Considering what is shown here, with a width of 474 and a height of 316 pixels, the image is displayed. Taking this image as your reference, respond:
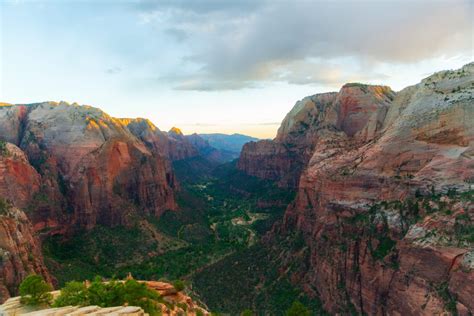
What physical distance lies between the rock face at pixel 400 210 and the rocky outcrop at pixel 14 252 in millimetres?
47449

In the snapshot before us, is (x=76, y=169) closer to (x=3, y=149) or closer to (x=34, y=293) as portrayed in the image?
(x=3, y=149)

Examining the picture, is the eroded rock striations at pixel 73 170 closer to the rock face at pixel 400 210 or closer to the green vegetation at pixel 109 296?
the green vegetation at pixel 109 296

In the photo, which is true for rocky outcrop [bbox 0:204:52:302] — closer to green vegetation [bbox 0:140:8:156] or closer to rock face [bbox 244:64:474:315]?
green vegetation [bbox 0:140:8:156]

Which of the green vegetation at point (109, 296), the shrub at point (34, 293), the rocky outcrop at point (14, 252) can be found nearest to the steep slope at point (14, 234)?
the rocky outcrop at point (14, 252)

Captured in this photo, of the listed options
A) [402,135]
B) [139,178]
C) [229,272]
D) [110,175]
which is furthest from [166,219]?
[402,135]

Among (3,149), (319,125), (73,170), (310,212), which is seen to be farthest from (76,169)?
(319,125)

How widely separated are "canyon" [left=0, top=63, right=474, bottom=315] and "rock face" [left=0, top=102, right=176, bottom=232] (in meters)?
0.38

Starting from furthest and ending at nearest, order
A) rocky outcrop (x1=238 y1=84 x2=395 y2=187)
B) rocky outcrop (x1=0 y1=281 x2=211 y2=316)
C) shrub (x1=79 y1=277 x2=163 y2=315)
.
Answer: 1. rocky outcrop (x1=238 y1=84 x2=395 y2=187)
2. shrub (x1=79 y1=277 x2=163 y2=315)
3. rocky outcrop (x1=0 y1=281 x2=211 y2=316)

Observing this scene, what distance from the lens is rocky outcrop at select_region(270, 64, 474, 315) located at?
4100 cm

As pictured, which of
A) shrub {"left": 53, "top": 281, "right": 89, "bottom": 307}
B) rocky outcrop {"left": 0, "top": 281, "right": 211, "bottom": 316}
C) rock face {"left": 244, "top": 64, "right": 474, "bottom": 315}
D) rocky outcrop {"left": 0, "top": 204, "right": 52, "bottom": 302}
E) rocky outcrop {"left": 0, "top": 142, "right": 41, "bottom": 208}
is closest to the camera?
rocky outcrop {"left": 0, "top": 281, "right": 211, "bottom": 316}

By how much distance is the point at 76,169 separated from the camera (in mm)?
99000

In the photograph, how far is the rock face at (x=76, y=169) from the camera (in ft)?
278

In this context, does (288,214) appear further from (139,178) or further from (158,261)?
(139,178)

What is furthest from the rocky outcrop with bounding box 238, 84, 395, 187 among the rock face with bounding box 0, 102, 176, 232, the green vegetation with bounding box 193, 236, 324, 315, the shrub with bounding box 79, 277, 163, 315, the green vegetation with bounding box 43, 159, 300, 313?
the rock face with bounding box 0, 102, 176, 232
